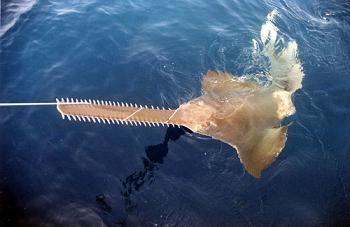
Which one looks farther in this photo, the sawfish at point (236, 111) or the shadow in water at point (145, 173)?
the shadow in water at point (145, 173)

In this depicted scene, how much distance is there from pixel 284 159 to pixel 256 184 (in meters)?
0.82

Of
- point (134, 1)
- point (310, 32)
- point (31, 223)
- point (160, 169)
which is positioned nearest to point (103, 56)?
point (134, 1)

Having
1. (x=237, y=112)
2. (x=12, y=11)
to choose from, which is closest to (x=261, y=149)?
(x=237, y=112)

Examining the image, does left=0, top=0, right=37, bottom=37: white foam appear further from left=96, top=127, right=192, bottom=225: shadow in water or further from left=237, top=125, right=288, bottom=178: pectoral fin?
left=237, top=125, right=288, bottom=178: pectoral fin

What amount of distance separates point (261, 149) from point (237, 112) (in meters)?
0.80

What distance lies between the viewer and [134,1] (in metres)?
10.7

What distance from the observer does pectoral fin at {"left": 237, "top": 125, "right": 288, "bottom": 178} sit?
266 inches

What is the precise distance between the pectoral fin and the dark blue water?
217 millimetres

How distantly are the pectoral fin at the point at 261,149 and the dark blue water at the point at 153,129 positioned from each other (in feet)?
0.71

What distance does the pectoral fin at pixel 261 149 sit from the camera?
Result: 6.75m

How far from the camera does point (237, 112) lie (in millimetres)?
7078

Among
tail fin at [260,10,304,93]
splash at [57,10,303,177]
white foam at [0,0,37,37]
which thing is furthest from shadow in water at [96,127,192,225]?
white foam at [0,0,37,37]

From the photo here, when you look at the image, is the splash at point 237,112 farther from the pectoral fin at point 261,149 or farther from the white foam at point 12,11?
the white foam at point 12,11

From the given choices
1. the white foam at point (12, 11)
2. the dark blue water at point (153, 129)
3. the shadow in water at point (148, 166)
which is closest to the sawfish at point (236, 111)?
the dark blue water at point (153, 129)
